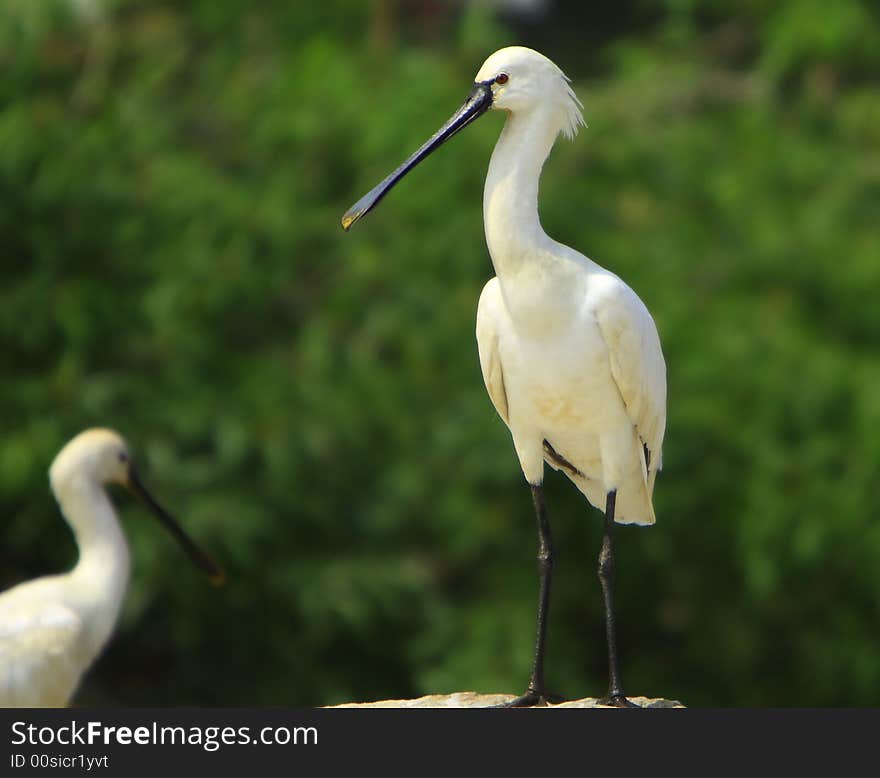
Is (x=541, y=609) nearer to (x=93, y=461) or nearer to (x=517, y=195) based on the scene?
(x=517, y=195)

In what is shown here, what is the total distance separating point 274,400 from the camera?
12.3 meters

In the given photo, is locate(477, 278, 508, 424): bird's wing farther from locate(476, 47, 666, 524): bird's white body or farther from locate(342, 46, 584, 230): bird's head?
locate(342, 46, 584, 230): bird's head

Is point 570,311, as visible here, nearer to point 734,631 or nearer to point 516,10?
point 734,631

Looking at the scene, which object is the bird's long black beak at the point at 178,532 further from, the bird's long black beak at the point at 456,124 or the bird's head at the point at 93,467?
the bird's long black beak at the point at 456,124

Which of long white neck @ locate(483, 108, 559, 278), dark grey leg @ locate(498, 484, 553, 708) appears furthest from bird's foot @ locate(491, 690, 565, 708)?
long white neck @ locate(483, 108, 559, 278)

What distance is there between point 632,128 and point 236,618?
4954mm

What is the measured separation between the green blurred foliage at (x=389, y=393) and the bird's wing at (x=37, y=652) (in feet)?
11.8

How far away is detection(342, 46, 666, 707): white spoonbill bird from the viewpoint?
5.53m

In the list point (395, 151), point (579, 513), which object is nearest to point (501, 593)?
point (579, 513)

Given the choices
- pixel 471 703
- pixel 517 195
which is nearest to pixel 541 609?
pixel 471 703

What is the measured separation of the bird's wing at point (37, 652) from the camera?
25.1 feet

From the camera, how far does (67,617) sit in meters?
7.78

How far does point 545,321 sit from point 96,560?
330 cm

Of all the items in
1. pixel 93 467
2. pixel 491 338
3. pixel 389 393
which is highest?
pixel 389 393
